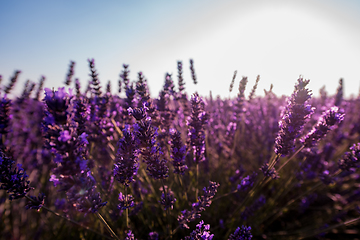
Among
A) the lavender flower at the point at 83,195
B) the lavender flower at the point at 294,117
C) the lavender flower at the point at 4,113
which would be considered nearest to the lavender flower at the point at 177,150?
the lavender flower at the point at 83,195

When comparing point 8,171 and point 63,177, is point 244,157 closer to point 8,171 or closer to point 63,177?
point 63,177

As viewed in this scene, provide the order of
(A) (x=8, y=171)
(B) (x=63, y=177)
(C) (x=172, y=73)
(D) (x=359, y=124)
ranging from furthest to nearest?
(D) (x=359, y=124)
(C) (x=172, y=73)
(A) (x=8, y=171)
(B) (x=63, y=177)

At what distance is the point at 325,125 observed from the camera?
1901 millimetres

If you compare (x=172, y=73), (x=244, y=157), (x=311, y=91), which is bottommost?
(x=244, y=157)

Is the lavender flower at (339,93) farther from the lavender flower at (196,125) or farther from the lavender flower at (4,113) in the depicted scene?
the lavender flower at (4,113)

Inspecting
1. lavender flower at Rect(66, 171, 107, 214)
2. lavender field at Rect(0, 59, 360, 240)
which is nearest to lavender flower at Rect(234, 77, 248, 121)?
lavender field at Rect(0, 59, 360, 240)

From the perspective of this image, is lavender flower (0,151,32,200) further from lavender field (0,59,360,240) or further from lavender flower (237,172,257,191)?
lavender flower (237,172,257,191)

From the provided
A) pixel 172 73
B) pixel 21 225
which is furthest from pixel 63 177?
pixel 21 225

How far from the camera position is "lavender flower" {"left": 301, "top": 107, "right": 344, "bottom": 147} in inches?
72.2

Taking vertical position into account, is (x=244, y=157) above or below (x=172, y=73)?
below

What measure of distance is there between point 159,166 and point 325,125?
6.12 feet

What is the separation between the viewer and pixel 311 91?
183cm

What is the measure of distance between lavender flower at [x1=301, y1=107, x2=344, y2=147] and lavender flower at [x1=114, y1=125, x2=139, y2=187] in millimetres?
1956

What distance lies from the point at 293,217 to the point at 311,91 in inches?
116
